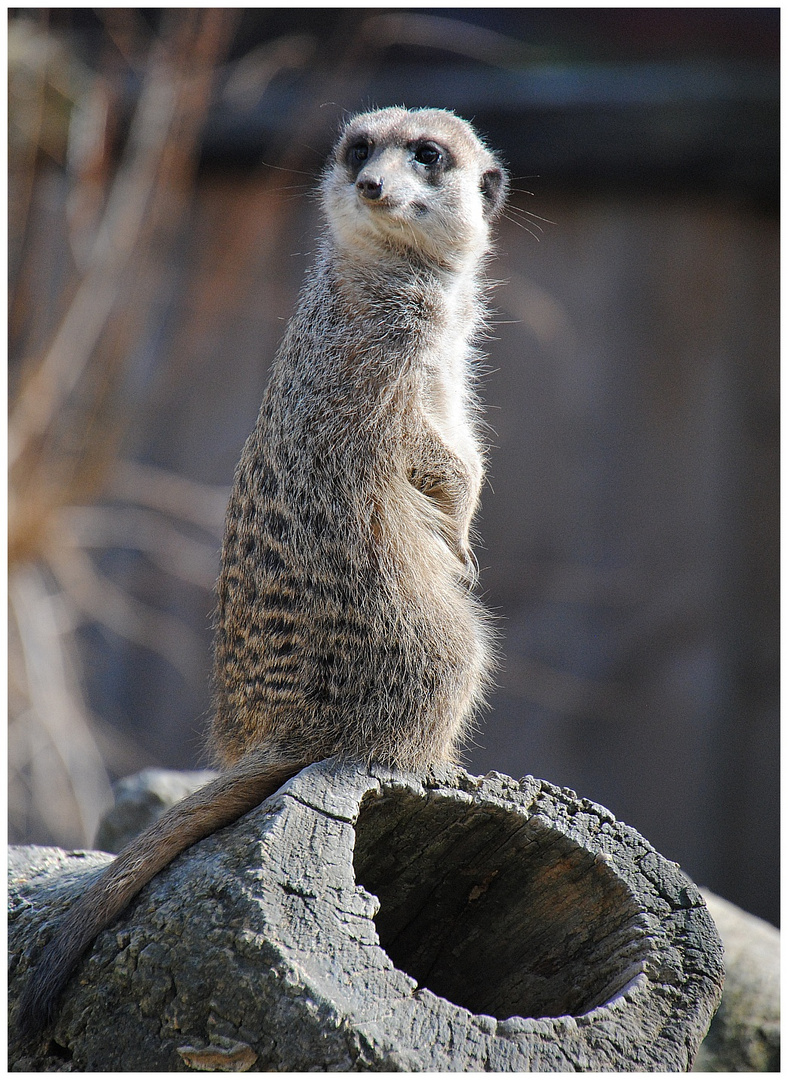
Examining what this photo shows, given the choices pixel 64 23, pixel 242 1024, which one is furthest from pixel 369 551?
pixel 64 23

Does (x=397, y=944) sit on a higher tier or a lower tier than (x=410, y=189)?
lower

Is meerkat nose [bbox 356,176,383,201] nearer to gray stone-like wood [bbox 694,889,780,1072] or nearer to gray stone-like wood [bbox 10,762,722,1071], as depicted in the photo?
gray stone-like wood [bbox 10,762,722,1071]

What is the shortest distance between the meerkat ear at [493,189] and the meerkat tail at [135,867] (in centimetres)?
121

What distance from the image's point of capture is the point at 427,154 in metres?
1.88

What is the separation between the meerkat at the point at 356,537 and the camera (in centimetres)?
143

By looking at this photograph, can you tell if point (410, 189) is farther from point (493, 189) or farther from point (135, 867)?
point (135, 867)

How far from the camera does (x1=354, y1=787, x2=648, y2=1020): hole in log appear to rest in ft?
4.43

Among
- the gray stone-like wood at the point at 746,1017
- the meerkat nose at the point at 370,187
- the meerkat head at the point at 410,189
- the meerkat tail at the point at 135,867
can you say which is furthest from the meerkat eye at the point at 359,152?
the gray stone-like wood at the point at 746,1017

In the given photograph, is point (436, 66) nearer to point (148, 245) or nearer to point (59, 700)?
point (148, 245)

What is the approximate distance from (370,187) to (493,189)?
1.54 feet

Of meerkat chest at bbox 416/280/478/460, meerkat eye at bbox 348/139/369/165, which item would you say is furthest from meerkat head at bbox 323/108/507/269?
meerkat chest at bbox 416/280/478/460

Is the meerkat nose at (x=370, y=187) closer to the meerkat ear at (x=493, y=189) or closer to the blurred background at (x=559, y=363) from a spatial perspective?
the meerkat ear at (x=493, y=189)

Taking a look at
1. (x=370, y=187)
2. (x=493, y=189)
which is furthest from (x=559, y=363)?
(x=370, y=187)

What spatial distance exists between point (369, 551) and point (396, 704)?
229mm
